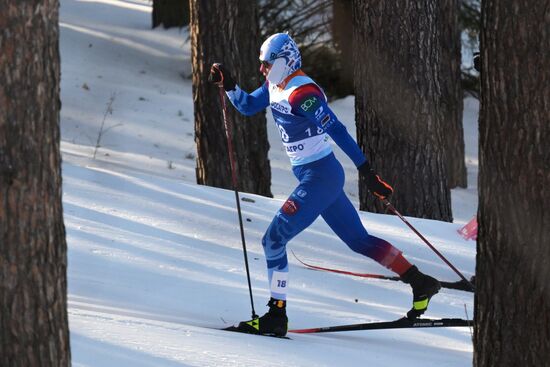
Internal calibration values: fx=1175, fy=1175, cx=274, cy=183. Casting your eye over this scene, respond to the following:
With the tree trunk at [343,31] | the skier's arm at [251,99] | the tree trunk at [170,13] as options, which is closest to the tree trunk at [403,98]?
the skier's arm at [251,99]

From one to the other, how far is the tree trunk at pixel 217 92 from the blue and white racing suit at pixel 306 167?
11.0 feet

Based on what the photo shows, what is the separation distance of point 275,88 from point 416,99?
3.49m

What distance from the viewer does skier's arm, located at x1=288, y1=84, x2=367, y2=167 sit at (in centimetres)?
719

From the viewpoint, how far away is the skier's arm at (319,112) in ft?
23.6

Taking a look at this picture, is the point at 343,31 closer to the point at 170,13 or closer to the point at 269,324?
the point at 170,13

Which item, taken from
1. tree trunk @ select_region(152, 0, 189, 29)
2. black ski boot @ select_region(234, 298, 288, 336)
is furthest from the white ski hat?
tree trunk @ select_region(152, 0, 189, 29)

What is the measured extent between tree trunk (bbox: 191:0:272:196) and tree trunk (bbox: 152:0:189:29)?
1049 centimetres

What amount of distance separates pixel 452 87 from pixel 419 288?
859 centimetres

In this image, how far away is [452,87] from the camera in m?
15.8

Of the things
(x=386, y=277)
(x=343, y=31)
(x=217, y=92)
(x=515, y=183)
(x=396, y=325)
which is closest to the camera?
(x=515, y=183)

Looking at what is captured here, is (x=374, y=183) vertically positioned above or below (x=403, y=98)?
below

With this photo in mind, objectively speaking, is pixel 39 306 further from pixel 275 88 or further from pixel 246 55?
pixel 246 55

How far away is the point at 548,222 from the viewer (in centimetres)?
512

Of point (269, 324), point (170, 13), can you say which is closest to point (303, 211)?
point (269, 324)
